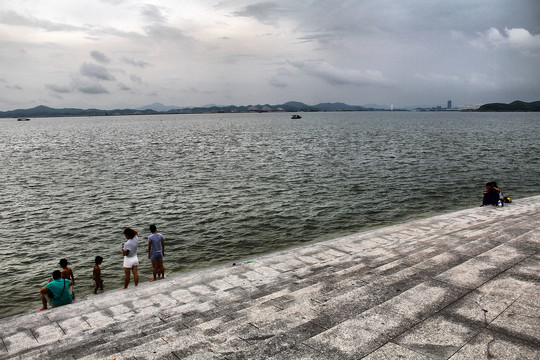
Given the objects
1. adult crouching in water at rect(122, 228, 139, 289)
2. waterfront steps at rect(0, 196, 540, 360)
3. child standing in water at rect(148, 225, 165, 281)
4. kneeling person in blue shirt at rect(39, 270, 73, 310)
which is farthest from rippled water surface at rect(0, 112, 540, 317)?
waterfront steps at rect(0, 196, 540, 360)

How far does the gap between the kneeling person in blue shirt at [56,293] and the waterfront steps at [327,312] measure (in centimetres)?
40

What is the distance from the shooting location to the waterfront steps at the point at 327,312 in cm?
756

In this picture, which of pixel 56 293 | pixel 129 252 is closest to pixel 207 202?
pixel 129 252

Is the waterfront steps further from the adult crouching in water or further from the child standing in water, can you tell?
the child standing in water

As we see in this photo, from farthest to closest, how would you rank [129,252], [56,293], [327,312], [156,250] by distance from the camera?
[156,250], [129,252], [56,293], [327,312]

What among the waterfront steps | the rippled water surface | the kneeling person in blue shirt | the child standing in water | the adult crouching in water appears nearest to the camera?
the waterfront steps

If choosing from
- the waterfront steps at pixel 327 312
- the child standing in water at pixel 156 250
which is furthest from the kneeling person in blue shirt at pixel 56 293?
the child standing in water at pixel 156 250

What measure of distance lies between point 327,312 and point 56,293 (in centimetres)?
848

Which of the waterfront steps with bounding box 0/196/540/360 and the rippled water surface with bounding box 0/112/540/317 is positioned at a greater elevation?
the waterfront steps with bounding box 0/196/540/360

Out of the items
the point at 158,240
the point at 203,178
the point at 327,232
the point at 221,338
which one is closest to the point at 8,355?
the point at 221,338

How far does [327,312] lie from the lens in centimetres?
907

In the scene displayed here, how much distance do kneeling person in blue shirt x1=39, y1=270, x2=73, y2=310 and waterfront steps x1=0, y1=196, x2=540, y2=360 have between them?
0.40 m

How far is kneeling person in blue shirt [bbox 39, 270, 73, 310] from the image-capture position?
1157 centimetres

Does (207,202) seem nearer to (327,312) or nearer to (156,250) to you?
(156,250)
